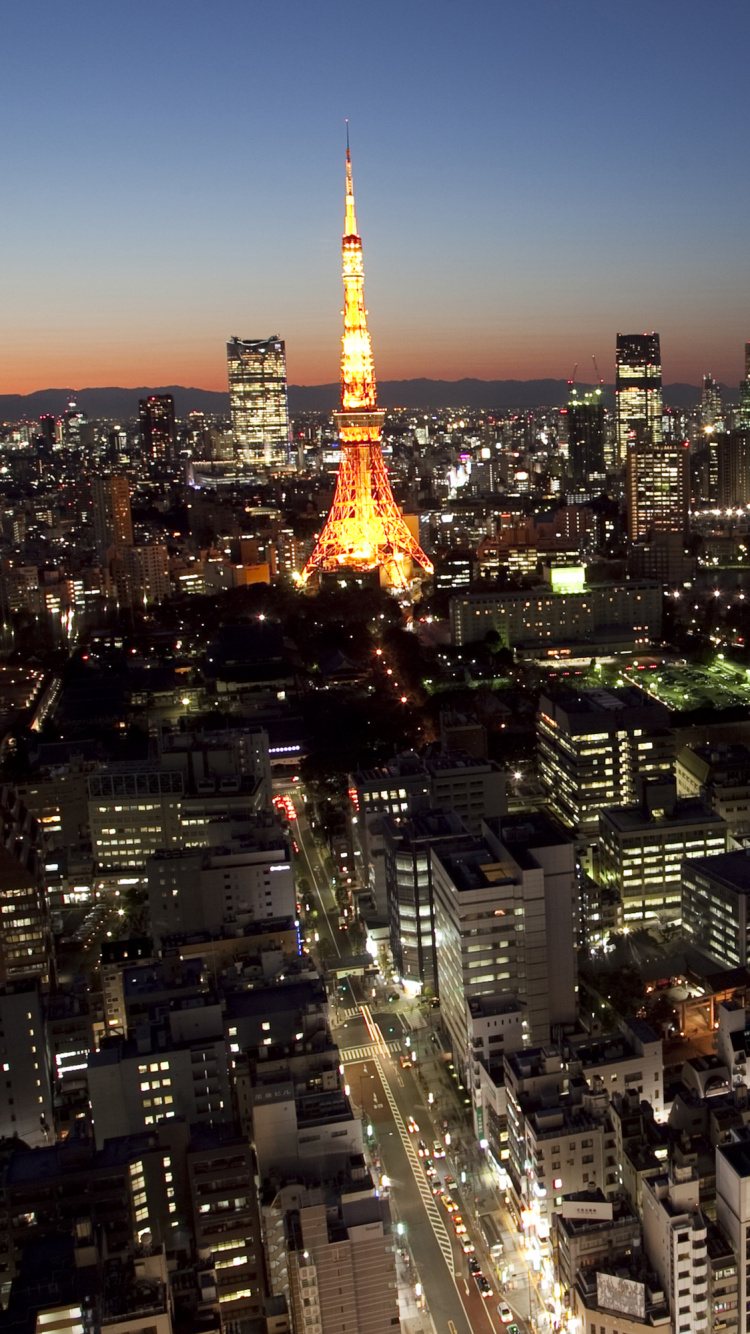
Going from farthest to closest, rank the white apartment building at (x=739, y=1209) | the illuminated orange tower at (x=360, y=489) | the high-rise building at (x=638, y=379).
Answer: the high-rise building at (x=638, y=379) < the illuminated orange tower at (x=360, y=489) < the white apartment building at (x=739, y=1209)

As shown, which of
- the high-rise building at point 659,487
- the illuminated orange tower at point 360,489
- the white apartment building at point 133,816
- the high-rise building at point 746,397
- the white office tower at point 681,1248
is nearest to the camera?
the white office tower at point 681,1248

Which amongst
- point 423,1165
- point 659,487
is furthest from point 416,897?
point 659,487

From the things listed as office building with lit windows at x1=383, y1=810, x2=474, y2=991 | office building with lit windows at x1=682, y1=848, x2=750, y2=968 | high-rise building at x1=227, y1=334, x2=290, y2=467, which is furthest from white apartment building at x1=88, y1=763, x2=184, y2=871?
high-rise building at x1=227, y1=334, x2=290, y2=467

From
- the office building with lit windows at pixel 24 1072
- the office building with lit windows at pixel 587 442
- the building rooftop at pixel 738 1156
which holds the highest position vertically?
the office building with lit windows at pixel 587 442

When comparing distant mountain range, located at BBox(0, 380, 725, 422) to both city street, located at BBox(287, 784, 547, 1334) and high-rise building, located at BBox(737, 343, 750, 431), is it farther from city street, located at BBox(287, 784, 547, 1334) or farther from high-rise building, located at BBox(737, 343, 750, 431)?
city street, located at BBox(287, 784, 547, 1334)

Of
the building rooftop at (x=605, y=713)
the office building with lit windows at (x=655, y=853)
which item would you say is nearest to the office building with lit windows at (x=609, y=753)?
the building rooftop at (x=605, y=713)

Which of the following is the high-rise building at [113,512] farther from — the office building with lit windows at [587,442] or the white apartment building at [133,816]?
the office building with lit windows at [587,442]

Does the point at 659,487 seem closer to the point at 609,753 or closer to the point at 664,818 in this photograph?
the point at 609,753
